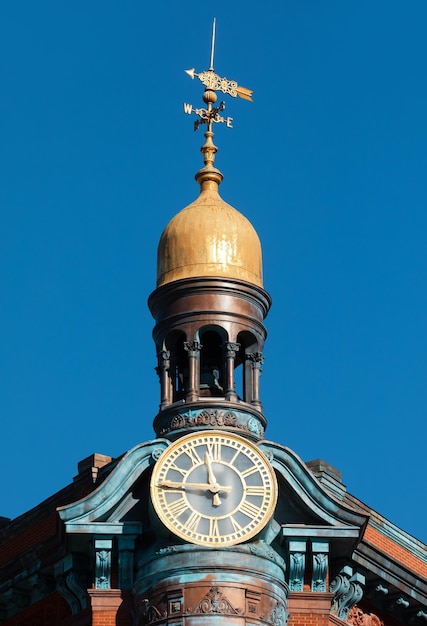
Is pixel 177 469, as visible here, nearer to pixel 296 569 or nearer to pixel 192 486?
pixel 192 486

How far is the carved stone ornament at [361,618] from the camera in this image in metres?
53.9

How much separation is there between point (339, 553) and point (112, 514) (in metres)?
4.73

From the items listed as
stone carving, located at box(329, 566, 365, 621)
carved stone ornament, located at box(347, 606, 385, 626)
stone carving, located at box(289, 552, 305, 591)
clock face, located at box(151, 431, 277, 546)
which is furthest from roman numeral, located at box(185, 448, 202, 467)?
carved stone ornament, located at box(347, 606, 385, 626)

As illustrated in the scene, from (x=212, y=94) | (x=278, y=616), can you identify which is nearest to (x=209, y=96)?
(x=212, y=94)

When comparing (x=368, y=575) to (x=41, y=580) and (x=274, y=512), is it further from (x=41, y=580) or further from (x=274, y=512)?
(x=41, y=580)

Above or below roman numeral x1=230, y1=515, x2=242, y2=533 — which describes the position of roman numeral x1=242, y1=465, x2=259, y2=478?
above

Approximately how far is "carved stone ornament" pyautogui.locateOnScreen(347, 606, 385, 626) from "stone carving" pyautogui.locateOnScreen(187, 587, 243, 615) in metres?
4.01

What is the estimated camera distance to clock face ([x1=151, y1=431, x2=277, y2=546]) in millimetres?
51281

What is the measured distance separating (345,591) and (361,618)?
1.66 meters

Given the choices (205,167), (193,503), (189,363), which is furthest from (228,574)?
(205,167)

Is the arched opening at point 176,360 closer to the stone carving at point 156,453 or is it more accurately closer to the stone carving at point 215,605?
the stone carving at point 156,453

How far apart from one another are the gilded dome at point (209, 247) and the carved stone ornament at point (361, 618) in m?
7.29

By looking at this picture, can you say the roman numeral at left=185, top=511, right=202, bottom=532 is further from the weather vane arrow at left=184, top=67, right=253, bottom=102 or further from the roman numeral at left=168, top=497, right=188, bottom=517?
the weather vane arrow at left=184, top=67, right=253, bottom=102

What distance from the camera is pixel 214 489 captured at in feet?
169
